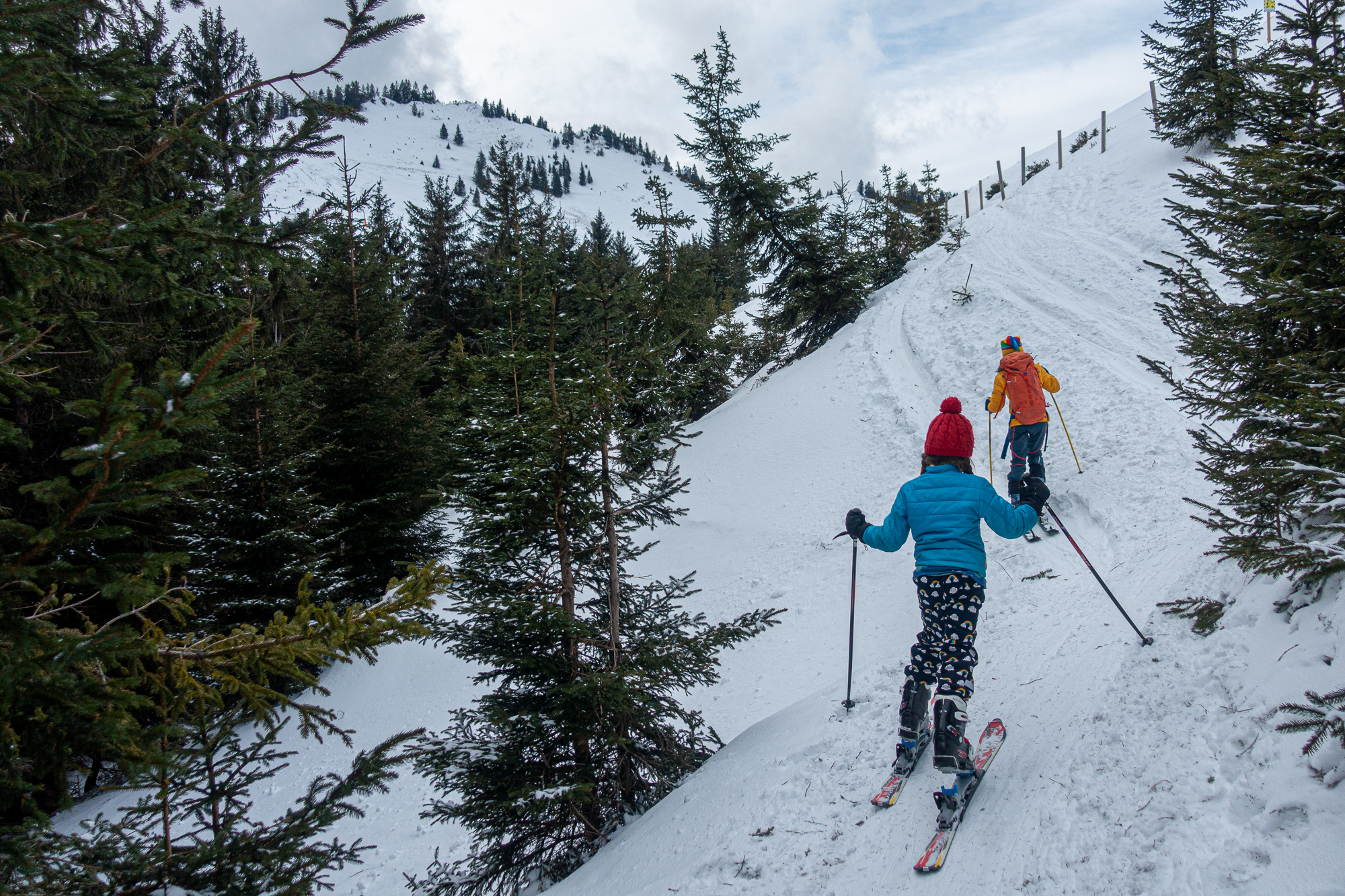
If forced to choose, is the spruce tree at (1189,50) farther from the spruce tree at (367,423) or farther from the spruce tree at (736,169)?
the spruce tree at (367,423)

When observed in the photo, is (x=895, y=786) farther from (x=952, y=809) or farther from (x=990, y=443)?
(x=990, y=443)

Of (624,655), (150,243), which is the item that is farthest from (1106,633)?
(150,243)

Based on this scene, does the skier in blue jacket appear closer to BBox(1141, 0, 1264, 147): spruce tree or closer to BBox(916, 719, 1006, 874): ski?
BBox(916, 719, 1006, 874): ski

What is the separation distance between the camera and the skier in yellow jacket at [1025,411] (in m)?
9.00

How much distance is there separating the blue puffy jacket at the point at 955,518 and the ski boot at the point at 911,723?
0.94 meters

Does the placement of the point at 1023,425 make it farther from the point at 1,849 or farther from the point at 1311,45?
the point at 1,849

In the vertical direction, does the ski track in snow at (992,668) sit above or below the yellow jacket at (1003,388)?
below

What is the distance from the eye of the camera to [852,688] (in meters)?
6.46

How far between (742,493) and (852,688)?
28.9 ft

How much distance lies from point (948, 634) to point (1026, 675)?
194cm

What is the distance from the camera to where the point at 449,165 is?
14275cm

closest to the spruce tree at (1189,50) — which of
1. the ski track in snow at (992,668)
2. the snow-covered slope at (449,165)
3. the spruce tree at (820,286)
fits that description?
the ski track in snow at (992,668)

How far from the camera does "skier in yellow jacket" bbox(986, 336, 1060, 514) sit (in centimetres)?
900

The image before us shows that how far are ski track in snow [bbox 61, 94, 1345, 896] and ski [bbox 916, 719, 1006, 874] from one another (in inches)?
3.0
